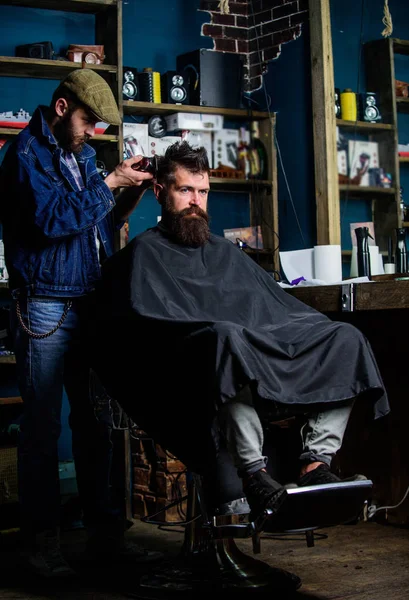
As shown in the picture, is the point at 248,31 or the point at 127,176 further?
the point at 248,31

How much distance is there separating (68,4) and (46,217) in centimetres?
192

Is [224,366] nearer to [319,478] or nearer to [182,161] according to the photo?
[319,478]

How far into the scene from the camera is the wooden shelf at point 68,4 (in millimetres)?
4254

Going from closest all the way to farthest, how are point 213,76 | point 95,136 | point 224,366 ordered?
point 224,366 < point 95,136 < point 213,76

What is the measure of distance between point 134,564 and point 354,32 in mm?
2667

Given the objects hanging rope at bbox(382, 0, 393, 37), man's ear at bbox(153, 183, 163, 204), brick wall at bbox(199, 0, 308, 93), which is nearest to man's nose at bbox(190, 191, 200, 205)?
man's ear at bbox(153, 183, 163, 204)

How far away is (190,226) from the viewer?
9.74 feet

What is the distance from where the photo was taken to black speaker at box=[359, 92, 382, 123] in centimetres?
390

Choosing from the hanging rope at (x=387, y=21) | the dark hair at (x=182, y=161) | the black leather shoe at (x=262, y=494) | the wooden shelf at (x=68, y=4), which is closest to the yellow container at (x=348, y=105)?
the hanging rope at (x=387, y=21)

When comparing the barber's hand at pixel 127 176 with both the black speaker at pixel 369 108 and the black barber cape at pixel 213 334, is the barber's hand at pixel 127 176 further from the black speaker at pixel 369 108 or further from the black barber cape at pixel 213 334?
the black speaker at pixel 369 108

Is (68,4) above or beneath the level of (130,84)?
above

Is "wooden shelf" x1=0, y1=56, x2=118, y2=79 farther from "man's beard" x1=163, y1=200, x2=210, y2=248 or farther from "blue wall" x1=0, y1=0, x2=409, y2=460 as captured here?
"man's beard" x1=163, y1=200, x2=210, y2=248

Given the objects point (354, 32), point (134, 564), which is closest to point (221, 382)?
point (134, 564)

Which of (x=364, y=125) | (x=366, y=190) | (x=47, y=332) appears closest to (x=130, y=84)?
(x=364, y=125)
